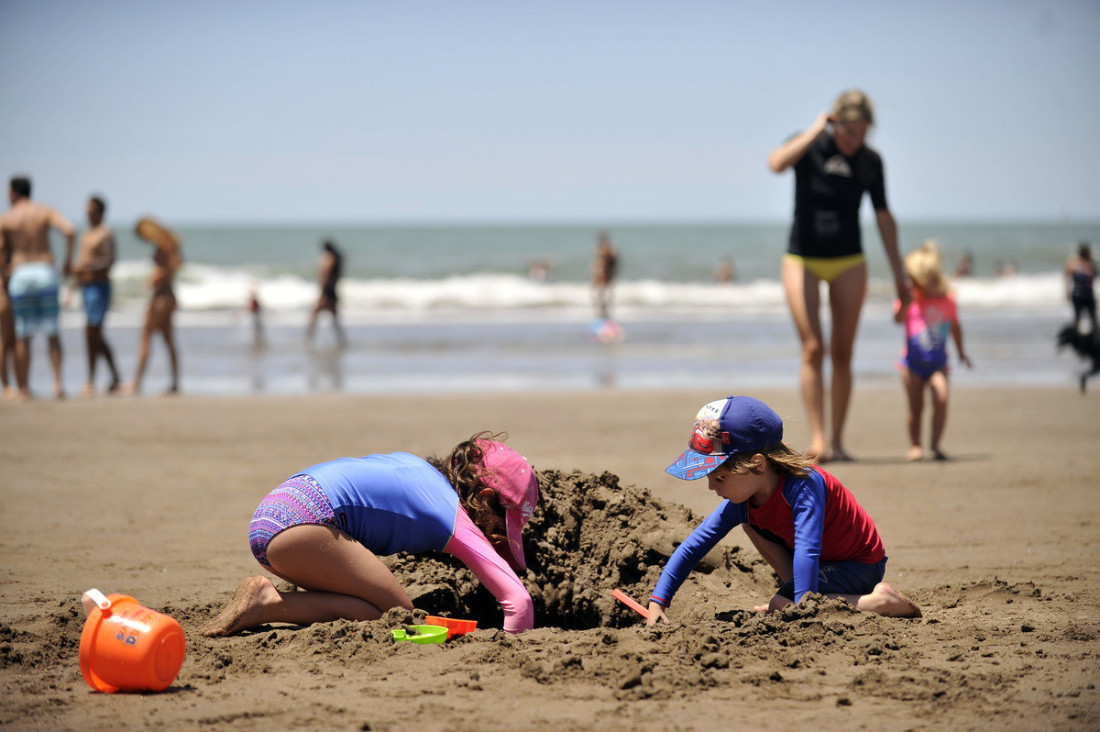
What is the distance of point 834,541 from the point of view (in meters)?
3.76

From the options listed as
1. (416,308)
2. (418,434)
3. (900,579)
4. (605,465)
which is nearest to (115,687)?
(900,579)

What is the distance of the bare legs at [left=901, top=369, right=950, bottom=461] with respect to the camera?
23.7 feet

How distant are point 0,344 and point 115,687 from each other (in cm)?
880

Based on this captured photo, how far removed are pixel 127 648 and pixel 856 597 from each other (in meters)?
2.49

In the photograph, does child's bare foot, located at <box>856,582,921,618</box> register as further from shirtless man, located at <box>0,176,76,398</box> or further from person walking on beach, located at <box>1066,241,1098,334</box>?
person walking on beach, located at <box>1066,241,1098,334</box>

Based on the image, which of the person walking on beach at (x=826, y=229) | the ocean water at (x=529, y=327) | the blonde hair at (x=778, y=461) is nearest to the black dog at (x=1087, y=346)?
the ocean water at (x=529, y=327)

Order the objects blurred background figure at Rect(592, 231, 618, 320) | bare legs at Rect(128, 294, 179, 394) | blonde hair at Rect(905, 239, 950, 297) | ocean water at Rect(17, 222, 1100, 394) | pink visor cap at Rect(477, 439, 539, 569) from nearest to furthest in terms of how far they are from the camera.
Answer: pink visor cap at Rect(477, 439, 539, 569) < blonde hair at Rect(905, 239, 950, 297) < bare legs at Rect(128, 294, 179, 394) < ocean water at Rect(17, 222, 1100, 394) < blurred background figure at Rect(592, 231, 618, 320)

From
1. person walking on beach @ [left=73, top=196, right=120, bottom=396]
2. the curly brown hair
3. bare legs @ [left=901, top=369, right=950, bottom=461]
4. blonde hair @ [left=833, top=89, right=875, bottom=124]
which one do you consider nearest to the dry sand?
bare legs @ [left=901, top=369, right=950, bottom=461]

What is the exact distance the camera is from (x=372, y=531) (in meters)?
3.79

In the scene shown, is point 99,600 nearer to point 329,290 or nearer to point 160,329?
point 160,329

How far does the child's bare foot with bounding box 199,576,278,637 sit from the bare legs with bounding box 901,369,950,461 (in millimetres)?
5001

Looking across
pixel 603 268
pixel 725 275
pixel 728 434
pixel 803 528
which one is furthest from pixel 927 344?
pixel 725 275

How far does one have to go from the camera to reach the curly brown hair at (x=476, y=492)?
379 centimetres

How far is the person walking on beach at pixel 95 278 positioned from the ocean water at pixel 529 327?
0.81 m
